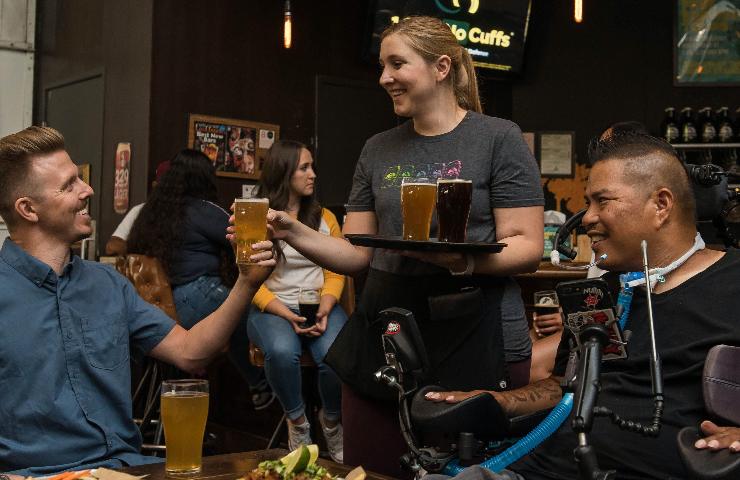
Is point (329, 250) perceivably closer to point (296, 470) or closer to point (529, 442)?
point (529, 442)

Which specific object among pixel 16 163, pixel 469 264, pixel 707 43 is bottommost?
pixel 469 264

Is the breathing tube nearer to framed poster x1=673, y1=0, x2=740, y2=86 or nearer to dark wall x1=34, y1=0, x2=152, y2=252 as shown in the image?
dark wall x1=34, y1=0, x2=152, y2=252

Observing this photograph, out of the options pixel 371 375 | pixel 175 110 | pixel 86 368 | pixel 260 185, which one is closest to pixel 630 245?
pixel 371 375

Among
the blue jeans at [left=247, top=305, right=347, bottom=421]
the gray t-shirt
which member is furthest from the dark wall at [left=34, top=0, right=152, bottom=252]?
the gray t-shirt

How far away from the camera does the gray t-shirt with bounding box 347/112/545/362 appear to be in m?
2.15

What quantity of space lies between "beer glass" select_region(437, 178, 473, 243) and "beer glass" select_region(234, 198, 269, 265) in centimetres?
41

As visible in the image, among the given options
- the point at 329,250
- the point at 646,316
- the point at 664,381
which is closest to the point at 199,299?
the point at 329,250

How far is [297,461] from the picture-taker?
1.49 metres

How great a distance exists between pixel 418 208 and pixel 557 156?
538cm

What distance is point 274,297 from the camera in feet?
12.9

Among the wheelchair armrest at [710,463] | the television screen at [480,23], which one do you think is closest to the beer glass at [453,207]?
the wheelchair armrest at [710,463]

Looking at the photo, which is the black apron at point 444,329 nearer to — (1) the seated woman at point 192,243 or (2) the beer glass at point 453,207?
(2) the beer glass at point 453,207

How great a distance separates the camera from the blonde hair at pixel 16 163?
2.15 m

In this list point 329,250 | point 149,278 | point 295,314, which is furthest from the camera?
point 149,278
